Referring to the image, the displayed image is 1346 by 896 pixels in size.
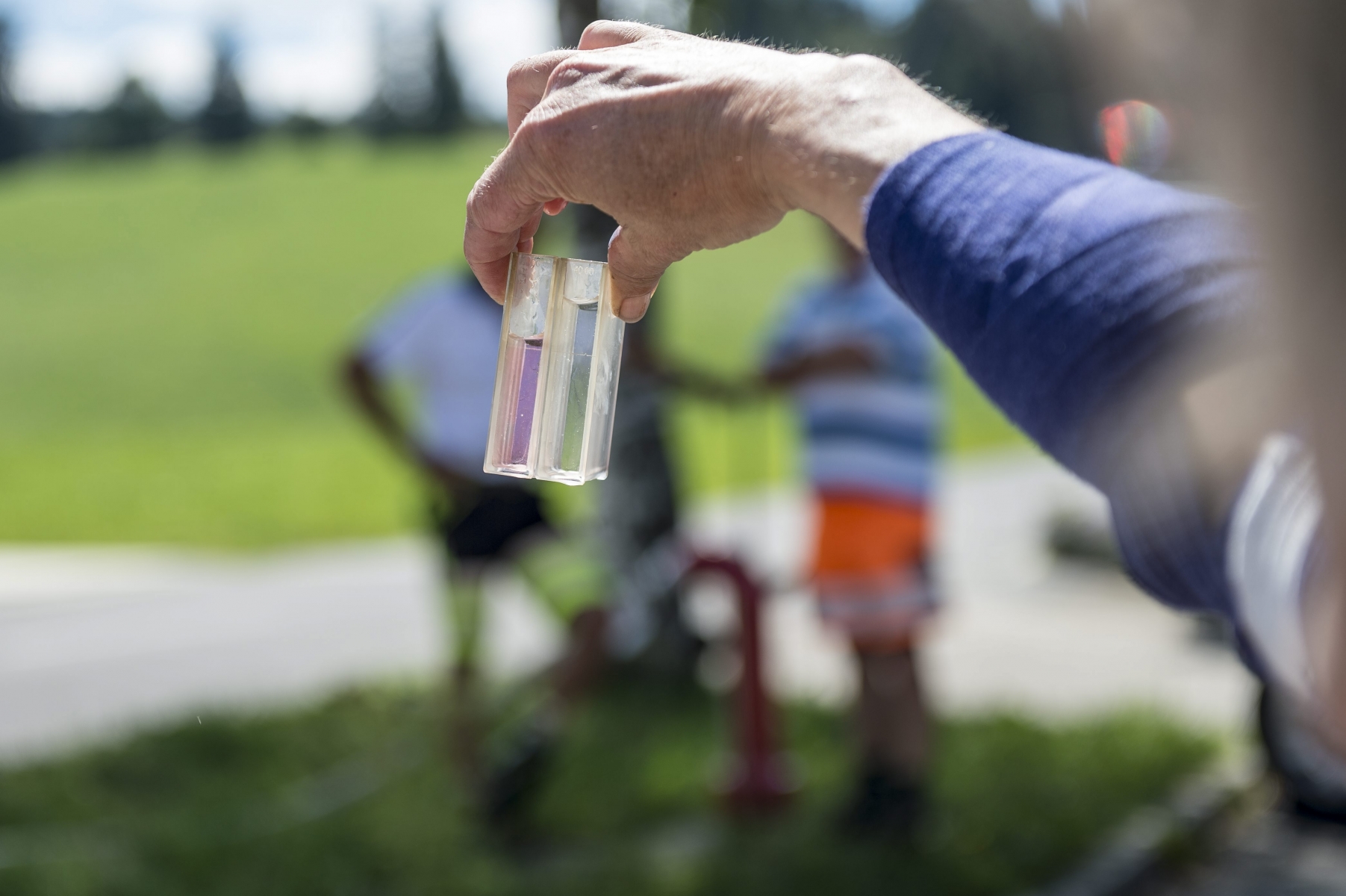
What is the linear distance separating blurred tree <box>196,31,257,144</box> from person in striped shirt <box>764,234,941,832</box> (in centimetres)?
6218

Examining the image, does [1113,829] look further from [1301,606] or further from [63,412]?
[63,412]

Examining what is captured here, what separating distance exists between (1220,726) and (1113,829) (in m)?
1.34

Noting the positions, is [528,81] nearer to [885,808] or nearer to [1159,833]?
[885,808]

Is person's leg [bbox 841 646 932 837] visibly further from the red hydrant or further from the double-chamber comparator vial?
the double-chamber comparator vial

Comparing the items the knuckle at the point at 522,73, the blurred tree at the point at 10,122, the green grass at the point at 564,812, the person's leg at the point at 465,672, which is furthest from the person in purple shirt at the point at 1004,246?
the blurred tree at the point at 10,122

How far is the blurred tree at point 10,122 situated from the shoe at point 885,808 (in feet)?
160

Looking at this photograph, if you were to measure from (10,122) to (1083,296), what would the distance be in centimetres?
5927

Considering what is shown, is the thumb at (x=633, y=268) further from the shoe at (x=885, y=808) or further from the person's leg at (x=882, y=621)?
the shoe at (x=885, y=808)

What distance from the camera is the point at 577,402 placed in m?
1.22

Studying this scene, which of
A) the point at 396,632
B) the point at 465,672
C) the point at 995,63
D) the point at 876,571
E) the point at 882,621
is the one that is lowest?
the point at 396,632

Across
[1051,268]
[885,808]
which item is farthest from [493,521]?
[1051,268]

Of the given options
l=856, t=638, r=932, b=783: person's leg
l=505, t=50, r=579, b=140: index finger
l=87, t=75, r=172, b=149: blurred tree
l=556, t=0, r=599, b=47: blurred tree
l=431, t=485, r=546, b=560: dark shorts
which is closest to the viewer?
l=505, t=50, r=579, b=140: index finger

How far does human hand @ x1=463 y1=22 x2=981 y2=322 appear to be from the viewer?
46.1 inches

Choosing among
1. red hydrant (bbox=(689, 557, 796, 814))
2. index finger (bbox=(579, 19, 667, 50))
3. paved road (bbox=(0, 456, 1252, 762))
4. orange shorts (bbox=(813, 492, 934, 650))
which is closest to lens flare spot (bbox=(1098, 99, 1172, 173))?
index finger (bbox=(579, 19, 667, 50))
